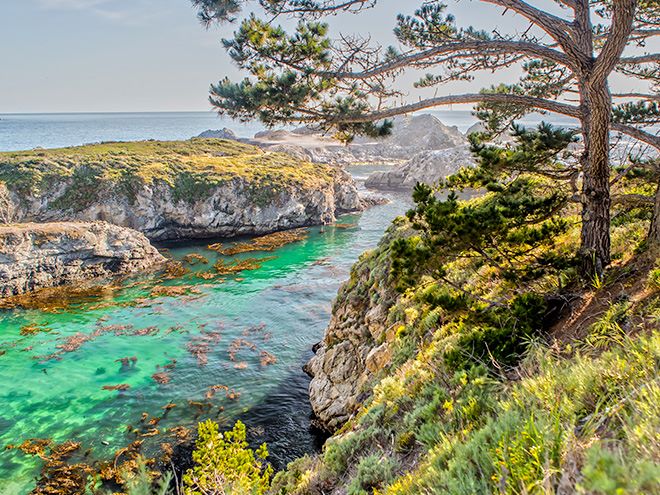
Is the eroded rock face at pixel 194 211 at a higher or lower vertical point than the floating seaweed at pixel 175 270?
higher

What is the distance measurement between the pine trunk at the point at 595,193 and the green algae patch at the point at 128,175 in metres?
44.5

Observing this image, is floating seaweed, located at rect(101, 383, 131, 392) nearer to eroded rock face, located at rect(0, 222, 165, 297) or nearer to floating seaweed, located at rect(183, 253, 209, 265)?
eroded rock face, located at rect(0, 222, 165, 297)

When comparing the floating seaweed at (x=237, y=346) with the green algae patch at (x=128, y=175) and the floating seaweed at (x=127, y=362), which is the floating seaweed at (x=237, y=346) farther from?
the green algae patch at (x=128, y=175)

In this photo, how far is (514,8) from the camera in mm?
7375

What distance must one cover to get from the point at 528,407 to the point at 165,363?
66.4ft

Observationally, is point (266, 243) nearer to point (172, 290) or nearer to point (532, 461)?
point (172, 290)

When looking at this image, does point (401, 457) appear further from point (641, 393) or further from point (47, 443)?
point (47, 443)

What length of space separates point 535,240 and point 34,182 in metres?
54.7

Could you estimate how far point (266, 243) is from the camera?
145 ft

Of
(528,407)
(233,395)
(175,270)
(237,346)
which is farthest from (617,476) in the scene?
(175,270)

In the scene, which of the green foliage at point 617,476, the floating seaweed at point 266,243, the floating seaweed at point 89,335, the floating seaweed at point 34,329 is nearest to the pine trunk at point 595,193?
Result: the green foliage at point 617,476

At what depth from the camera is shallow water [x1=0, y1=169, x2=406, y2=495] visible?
15.9 m

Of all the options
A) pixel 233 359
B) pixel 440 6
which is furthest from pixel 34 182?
pixel 440 6

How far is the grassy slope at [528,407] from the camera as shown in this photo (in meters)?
3.13
